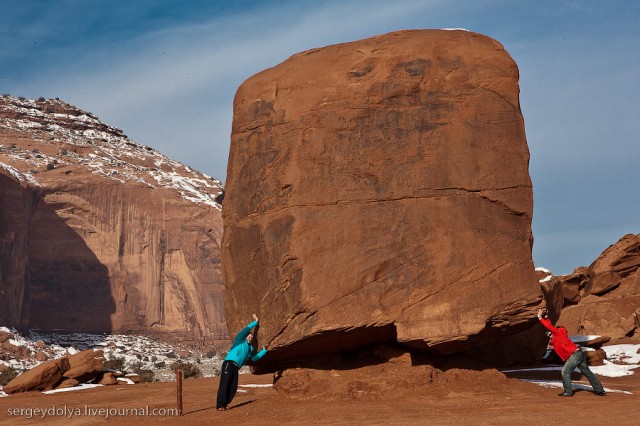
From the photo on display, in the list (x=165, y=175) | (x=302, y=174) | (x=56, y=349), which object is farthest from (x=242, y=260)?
(x=165, y=175)

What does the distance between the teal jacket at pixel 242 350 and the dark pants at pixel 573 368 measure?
4.04m

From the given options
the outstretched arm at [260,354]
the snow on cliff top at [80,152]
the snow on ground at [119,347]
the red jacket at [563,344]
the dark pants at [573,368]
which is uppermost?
the snow on cliff top at [80,152]

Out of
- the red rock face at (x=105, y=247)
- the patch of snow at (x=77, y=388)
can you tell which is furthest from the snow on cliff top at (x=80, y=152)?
the patch of snow at (x=77, y=388)

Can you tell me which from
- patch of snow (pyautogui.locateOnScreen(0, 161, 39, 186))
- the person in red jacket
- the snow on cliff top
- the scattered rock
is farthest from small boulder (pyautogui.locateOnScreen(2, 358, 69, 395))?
patch of snow (pyautogui.locateOnScreen(0, 161, 39, 186))

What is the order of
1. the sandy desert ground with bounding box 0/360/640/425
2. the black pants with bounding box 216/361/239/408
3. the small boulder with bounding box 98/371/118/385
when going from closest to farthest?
the sandy desert ground with bounding box 0/360/640/425 < the black pants with bounding box 216/361/239/408 < the small boulder with bounding box 98/371/118/385

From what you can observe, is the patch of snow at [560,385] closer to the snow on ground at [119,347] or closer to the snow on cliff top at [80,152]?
the snow on ground at [119,347]

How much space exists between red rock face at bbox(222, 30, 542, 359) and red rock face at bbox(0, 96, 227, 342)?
4185 centimetres

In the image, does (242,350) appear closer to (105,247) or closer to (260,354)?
(260,354)

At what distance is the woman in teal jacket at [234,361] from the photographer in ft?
38.2

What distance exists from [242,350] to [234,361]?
208mm

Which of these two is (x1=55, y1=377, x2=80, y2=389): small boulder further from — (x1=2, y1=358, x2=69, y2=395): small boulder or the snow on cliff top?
the snow on cliff top

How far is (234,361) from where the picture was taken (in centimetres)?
1166

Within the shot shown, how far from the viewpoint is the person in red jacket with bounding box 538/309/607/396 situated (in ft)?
37.6

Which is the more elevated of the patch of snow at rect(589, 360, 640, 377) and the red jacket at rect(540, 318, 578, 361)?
the red jacket at rect(540, 318, 578, 361)
